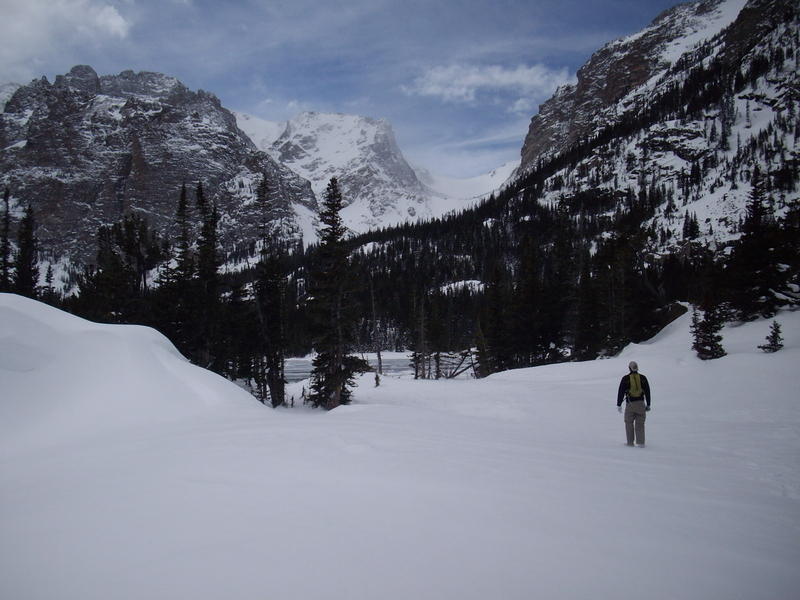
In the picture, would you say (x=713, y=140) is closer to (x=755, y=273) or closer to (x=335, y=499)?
(x=755, y=273)

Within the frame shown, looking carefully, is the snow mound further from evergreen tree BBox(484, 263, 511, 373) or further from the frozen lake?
evergreen tree BBox(484, 263, 511, 373)

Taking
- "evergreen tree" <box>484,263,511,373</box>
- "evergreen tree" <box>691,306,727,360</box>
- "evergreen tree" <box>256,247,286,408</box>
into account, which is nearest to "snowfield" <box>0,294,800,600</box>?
"evergreen tree" <box>691,306,727,360</box>

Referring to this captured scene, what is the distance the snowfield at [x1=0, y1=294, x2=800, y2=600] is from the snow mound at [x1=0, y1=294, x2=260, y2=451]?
4 centimetres

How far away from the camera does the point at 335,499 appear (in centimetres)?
436

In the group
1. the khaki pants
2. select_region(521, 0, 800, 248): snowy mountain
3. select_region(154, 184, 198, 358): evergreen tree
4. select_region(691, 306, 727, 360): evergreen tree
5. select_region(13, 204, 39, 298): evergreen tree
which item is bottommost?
the khaki pants

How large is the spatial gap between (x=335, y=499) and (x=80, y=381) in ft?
26.8

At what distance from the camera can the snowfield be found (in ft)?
9.57

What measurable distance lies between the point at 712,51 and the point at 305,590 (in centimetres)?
24464

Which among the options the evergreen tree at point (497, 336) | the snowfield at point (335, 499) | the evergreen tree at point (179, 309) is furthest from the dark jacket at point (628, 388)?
the evergreen tree at point (497, 336)

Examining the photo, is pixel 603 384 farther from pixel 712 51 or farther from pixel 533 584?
pixel 712 51

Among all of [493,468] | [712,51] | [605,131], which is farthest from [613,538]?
[712,51]

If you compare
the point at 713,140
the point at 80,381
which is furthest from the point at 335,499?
the point at 713,140

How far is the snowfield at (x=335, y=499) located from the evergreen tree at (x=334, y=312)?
9924 millimetres

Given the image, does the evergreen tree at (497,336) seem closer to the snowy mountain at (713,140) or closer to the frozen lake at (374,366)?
the frozen lake at (374,366)
